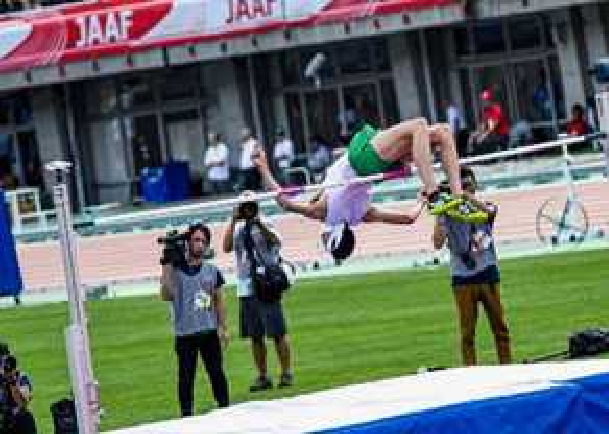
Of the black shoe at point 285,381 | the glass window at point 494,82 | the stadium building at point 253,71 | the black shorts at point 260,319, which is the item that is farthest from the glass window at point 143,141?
the black shoe at point 285,381

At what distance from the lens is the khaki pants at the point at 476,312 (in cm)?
2020

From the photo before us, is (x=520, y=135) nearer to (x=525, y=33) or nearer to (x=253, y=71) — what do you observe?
(x=525, y=33)

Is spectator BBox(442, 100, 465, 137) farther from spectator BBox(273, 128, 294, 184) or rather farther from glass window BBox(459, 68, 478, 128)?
spectator BBox(273, 128, 294, 184)

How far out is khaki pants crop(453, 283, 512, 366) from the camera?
2020 cm

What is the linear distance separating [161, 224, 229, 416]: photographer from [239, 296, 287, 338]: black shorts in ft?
6.26

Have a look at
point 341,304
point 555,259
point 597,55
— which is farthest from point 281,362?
point 597,55

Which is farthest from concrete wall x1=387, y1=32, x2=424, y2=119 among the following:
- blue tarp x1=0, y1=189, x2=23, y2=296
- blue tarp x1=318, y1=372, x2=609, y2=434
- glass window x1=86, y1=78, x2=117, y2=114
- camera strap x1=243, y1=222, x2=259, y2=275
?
blue tarp x1=318, y1=372, x2=609, y2=434

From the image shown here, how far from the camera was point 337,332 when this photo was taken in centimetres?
2716

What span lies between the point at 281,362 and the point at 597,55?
25.8 meters

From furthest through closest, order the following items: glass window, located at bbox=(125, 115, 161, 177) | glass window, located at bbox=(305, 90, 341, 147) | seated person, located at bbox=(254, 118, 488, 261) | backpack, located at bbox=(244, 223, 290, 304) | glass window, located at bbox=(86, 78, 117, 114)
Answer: glass window, located at bbox=(86, 78, 117, 114) → glass window, located at bbox=(125, 115, 161, 177) → glass window, located at bbox=(305, 90, 341, 147) → backpack, located at bbox=(244, 223, 290, 304) → seated person, located at bbox=(254, 118, 488, 261)

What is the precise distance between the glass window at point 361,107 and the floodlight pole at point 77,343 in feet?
128

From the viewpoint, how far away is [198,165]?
55.1 m

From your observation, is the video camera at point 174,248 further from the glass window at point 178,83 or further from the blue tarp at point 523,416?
the glass window at point 178,83

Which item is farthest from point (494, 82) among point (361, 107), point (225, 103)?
point (225, 103)
